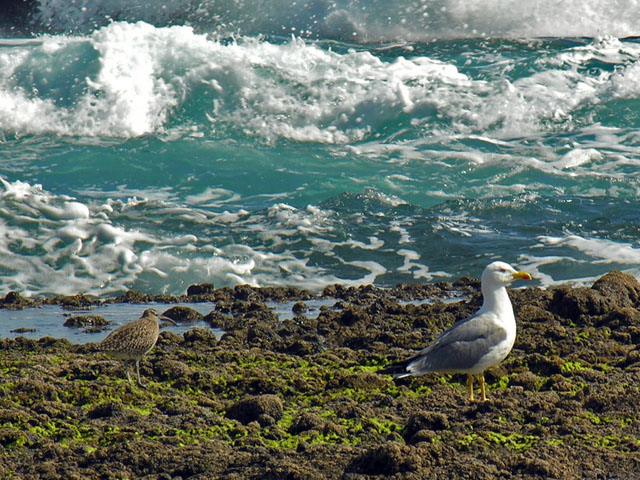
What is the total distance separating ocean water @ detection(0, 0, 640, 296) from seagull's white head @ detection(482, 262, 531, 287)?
4724 mm

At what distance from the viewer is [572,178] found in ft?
50.0

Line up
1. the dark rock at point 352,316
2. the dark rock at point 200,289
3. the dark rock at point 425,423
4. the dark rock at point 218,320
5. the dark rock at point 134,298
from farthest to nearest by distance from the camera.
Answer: the dark rock at point 200,289
the dark rock at point 134,298
the dark rock at point 218,320
the dark rock at point 352,316
the dark rock at point 425,423

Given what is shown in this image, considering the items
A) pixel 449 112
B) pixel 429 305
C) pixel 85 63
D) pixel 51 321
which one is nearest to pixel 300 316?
pixel 429 305

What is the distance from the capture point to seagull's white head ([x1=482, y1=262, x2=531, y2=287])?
6125 mm

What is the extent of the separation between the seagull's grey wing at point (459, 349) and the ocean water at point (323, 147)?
5138mm

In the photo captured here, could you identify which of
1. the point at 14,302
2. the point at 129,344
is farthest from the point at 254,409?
the point at 14,302

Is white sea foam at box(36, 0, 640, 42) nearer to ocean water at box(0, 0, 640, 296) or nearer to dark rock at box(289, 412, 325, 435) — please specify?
ocean water at box(0, 0, 640, 296)

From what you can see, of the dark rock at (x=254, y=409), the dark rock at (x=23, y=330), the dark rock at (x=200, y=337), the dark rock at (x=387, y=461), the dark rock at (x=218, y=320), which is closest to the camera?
the dark rock at (x=387, y=461)

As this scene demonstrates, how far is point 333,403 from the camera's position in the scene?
5.71 meters

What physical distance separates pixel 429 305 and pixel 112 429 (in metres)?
4.38

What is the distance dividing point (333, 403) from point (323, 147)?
12.4m

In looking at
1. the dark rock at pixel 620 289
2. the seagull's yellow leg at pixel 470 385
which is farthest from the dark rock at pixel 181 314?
the dark rock at pixel 620 289

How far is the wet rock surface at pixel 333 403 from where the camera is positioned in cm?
444

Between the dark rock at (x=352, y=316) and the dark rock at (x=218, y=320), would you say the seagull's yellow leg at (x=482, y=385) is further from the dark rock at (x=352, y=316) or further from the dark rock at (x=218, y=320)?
the dark rock at (x=218, y=320)
